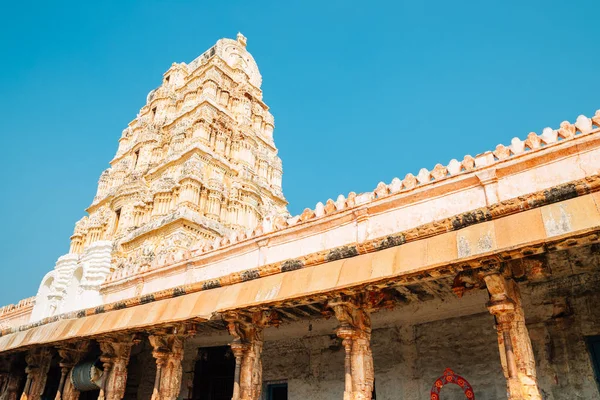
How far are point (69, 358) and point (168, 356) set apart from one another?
12.8 ft

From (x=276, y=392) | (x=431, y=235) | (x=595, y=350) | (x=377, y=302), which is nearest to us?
(x=431, y=235)

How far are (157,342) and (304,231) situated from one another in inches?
157

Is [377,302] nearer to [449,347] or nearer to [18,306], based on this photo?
[449,347]

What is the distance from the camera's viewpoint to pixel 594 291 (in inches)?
288

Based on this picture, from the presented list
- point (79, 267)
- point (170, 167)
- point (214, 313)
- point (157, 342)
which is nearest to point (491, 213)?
point (214, 313)

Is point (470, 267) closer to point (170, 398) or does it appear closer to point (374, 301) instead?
point (374, 301)

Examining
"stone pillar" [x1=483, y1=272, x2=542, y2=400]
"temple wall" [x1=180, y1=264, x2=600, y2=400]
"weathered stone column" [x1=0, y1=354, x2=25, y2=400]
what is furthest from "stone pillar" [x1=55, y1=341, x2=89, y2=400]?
"stone pillar" [x1=483, y1=272, x2=542, y2=400]

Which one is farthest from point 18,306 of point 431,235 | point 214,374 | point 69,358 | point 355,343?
point 431,235

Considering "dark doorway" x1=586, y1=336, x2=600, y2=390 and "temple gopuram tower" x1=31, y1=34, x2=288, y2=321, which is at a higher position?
"temple gopuram tower" x1=31, y1=34, x2=288, y2=321

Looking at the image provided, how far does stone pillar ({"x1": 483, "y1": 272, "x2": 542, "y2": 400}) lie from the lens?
16.5 feet

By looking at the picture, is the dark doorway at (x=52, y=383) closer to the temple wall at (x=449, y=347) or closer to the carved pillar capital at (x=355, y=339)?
the temple wall at (x=449, y=347)

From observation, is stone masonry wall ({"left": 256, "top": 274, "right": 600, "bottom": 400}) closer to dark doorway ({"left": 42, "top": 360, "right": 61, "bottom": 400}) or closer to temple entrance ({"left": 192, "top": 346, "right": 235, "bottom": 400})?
temple entrance ({"left": 192, "top": 346, "right": 235, "bottom": 400})

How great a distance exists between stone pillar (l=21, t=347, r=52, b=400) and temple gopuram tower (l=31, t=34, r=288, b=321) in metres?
8.63

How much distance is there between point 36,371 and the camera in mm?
12094
